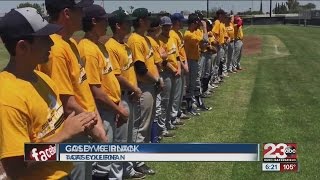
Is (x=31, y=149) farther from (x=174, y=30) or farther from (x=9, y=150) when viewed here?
(x=174, y=30)

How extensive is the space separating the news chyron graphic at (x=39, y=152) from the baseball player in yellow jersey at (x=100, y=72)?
2.21 meters

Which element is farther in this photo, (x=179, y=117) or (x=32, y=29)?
(x=179, y=117)

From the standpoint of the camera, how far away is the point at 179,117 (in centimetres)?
1078

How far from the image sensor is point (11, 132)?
2.59 metres

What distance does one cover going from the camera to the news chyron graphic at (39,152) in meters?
2.58

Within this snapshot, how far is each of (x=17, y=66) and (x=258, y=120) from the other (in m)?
8.13

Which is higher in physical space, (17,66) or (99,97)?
(17,66)

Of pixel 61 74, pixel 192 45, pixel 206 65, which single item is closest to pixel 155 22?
pixel 192 45

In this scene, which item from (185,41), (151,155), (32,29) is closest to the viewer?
(151,155)

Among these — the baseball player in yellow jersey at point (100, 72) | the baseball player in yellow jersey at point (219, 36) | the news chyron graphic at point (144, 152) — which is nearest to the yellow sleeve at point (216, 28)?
the baseball player in yellow jersey at point (219, 36)

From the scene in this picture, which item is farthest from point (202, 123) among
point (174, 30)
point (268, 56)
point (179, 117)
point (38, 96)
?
point (268, 56)

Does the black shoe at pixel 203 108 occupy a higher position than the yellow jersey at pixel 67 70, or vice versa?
the yellow jersey at pixel 67 70

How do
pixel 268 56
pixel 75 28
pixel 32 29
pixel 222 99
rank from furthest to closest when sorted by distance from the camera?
pixel 268 56
pixel 222 99
pixel 75 28
pixel 32 29

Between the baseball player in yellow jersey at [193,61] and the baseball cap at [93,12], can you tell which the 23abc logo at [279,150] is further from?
the baseball player in yellow jersey at [193,61]
